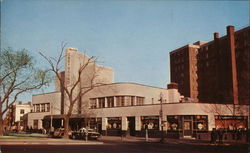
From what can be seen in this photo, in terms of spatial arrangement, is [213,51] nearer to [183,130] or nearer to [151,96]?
[151,96]

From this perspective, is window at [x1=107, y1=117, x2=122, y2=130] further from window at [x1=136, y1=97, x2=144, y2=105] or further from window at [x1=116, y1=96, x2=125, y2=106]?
window at [x1=136, y1=97, x2=144, y2=105]

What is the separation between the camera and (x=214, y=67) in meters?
88.2

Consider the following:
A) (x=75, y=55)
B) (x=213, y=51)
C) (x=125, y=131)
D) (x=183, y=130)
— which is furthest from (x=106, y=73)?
(x=213, y=51)

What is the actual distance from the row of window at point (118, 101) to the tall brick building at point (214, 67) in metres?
24.8

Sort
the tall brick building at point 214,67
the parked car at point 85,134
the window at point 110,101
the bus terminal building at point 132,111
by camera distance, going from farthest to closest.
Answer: the tall brick building at point 214,67 < the window at point 110,101 < the bus terminal building at point 132,111 < the parked car at point 85,134

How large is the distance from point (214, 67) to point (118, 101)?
43907 millimetres

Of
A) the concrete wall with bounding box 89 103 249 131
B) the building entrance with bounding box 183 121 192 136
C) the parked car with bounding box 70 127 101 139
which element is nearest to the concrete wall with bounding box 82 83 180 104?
the concrete wall with bounding box 89 103 249 131

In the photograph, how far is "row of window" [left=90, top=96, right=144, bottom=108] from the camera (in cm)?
5412

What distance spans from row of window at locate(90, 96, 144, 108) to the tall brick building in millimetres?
24836

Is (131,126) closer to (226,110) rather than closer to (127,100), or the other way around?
(127,100)

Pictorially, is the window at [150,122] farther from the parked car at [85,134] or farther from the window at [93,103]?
the window at [93,103]

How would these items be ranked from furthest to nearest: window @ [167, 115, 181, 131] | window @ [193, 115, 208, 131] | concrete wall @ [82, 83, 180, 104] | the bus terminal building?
concrete wall @ [82, 83, 180, 104] < window @ [167, 115, 181, 131] < the bus terminal building < window @ [193, 115, 208, 131]

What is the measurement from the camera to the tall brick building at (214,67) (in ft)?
251

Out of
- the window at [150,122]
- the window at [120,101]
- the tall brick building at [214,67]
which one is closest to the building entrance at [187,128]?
the window at [150,122]
